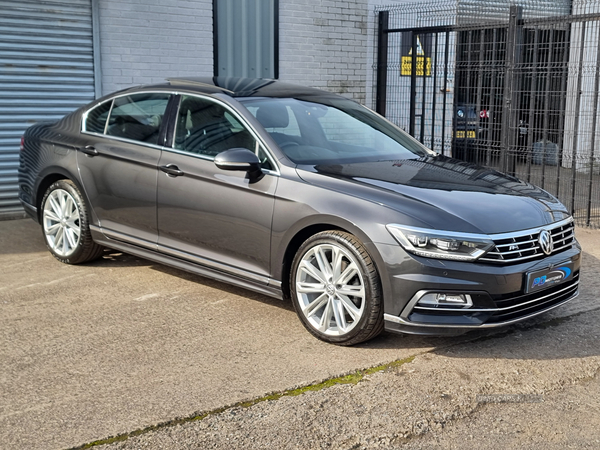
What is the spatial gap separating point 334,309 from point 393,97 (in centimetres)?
841

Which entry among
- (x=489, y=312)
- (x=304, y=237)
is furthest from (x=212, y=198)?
(x=489, y=312)

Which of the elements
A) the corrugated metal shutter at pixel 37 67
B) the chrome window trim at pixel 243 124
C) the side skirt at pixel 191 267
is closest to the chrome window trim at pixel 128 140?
the chrome window trim at pixel 243 124

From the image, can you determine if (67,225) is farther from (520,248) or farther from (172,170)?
(520,248)

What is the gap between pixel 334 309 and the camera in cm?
448

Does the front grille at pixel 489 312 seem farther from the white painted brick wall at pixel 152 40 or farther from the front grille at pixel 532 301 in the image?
the white painted brick wall at pixel 152 40

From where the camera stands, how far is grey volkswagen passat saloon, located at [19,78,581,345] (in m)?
4.19

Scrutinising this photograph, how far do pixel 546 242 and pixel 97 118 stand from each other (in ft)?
12.1

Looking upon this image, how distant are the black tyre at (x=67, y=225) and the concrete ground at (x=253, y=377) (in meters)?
0.54

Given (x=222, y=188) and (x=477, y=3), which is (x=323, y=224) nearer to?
(x=222, y=188)

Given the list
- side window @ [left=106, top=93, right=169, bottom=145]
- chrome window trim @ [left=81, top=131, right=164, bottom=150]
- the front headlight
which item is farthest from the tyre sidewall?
the front headlight

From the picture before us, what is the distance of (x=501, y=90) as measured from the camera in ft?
31.1

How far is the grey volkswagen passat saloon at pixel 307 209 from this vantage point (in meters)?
4.19

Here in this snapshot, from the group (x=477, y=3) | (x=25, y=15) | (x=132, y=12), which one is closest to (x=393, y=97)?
(x=477, y=3)

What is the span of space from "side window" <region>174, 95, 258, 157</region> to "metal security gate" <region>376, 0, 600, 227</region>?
476 centimetres
